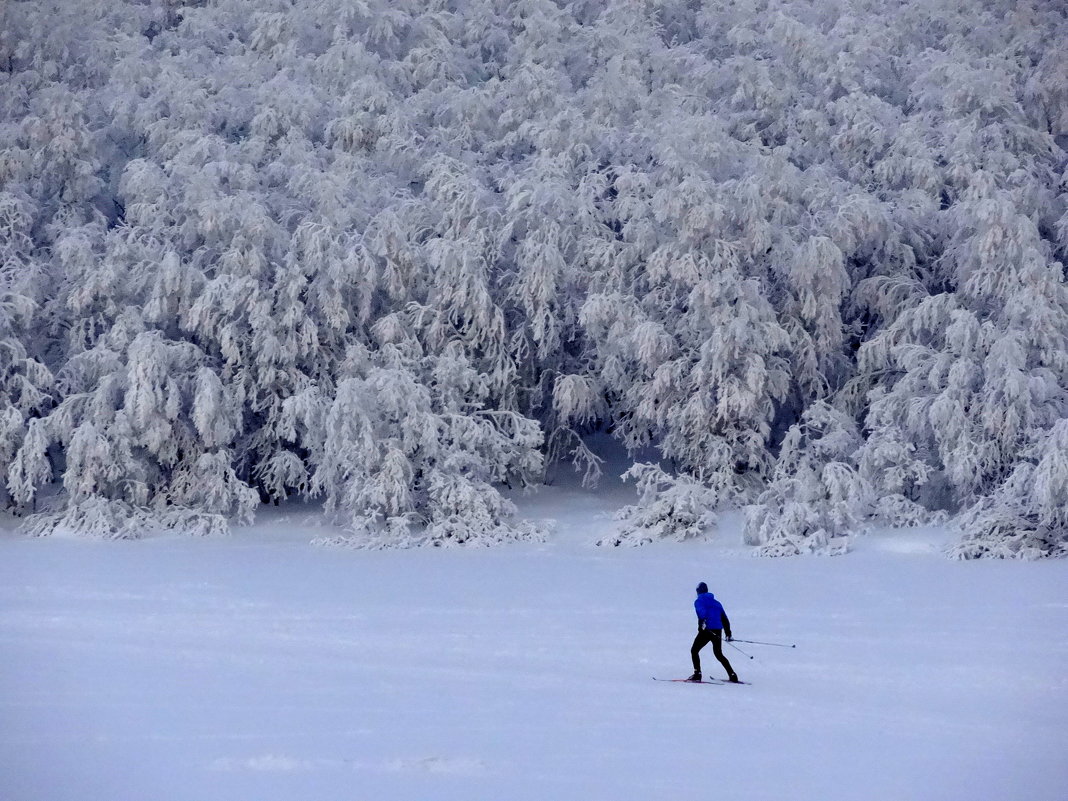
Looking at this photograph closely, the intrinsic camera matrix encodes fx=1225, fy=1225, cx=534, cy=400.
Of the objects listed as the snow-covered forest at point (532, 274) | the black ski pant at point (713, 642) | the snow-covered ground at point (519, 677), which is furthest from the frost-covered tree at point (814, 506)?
the black ski pant at point (713, 642)

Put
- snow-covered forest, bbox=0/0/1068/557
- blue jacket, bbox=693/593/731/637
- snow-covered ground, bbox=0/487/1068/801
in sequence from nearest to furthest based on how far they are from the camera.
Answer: snow-covered ground, bbox=0/487/1068/801
blue jacket, bbox=693/593/731/637
snow-covered forest, bbox=0/0/1068/557

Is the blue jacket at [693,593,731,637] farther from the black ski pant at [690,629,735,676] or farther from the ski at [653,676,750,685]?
the ski at [653,676,750,685]

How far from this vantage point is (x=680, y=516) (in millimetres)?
19188

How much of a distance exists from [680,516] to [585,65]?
9.38 m

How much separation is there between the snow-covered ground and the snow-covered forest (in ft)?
5.19

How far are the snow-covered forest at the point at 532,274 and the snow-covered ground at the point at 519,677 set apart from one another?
158 centimetres

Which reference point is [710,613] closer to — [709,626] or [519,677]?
[709,626]

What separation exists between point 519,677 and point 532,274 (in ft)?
33.9

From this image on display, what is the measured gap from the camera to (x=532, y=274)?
2014cm

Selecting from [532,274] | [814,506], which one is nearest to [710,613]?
[814,506]

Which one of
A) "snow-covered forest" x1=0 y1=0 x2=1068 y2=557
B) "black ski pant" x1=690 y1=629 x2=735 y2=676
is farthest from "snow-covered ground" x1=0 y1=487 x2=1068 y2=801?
"snow-covered forest" x1=0 y1=0 x2=1068 y2=557

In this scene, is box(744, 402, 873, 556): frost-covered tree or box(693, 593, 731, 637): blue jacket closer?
box(693, 593, 731, 637): blue jacket

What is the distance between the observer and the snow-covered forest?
19109 millimetres

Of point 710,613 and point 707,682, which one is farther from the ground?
point 710,613
